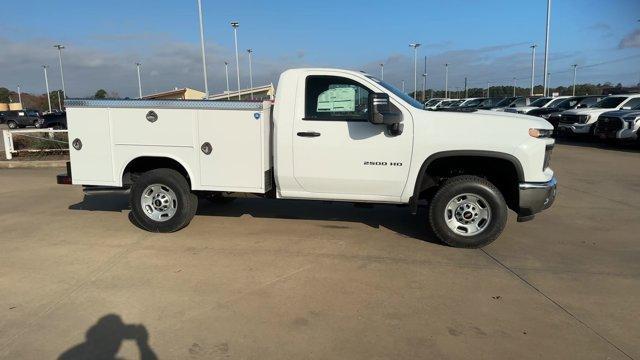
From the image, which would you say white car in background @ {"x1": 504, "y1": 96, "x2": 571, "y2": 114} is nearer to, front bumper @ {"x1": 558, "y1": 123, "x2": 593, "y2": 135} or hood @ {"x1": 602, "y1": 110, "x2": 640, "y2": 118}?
front bumper @ {"x1": 558, "y1": 123, "x2": 593, "y2": 135}

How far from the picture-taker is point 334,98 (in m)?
5.65

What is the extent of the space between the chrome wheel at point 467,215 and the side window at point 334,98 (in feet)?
4.96

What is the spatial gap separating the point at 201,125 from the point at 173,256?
5.23ft

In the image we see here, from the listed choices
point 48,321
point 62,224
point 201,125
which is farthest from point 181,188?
point 48,321

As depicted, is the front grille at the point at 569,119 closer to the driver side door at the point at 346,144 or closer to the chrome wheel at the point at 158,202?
the driver side door at the point at 346,144

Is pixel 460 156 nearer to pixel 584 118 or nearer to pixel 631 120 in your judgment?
pixel 631 120

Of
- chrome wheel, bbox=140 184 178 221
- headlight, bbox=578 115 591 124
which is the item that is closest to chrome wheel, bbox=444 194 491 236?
chrome wheel, bbox=140 184 178 221

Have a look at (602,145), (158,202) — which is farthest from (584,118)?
(158,202)

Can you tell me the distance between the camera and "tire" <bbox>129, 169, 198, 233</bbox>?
606 cm

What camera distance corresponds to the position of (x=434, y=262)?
16.8ft

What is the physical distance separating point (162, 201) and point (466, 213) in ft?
12.3

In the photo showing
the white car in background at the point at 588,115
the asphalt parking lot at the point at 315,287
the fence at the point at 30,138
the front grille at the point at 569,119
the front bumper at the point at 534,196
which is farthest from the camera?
the front grille at the point at 569,119

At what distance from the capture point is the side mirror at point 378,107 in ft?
17.0

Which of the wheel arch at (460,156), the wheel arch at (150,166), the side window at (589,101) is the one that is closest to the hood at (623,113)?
the side window at (589,101)
